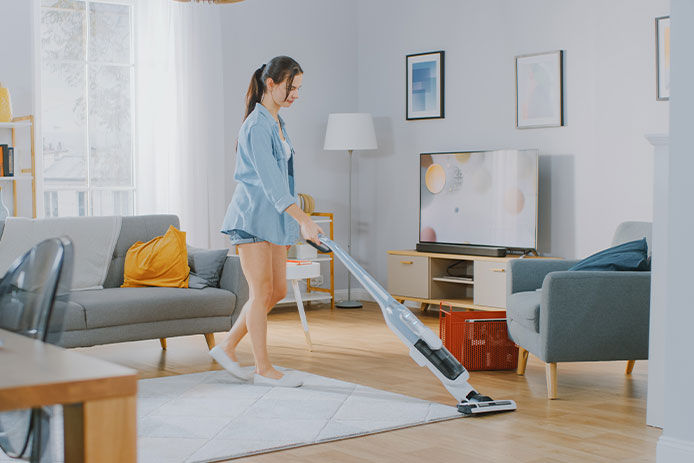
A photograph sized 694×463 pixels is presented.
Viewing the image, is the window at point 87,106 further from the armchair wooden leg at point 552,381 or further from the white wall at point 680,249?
the white wall at point 680,249

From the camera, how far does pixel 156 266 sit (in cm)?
493

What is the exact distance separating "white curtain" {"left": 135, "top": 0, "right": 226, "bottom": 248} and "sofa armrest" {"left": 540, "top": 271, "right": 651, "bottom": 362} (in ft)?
11.0

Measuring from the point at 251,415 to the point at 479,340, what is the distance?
1.42m

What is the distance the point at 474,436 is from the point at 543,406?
0.62 m

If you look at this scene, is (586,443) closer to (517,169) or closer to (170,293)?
(170,293)

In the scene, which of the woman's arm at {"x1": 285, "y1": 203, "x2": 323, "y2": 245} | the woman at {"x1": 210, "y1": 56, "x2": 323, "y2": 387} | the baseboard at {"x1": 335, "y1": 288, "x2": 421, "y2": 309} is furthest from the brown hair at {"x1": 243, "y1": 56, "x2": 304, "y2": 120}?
the baseboard at {"x1": 335, "y1": 288, "x2": 421, "y2": 309}

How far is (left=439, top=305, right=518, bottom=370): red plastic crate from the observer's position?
460 cm

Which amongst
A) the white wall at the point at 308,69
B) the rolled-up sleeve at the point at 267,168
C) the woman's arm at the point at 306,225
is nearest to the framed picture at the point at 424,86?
the white wall at the point at 308,69

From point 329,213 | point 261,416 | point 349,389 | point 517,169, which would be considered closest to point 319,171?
point 329,213

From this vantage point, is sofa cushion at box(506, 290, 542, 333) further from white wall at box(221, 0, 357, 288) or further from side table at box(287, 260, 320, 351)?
white wall at box(221, 0, 357, 288)

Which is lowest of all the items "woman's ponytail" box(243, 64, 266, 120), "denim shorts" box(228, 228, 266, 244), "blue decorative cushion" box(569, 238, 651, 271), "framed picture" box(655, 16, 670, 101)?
"blue decorative cushion" box(569, 238, 651, 271)

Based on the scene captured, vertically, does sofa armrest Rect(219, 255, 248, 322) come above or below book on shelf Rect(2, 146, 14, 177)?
below

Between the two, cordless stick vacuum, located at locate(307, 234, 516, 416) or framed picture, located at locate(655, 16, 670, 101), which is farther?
framed picture, located at locate(655, 16, 670, 101)

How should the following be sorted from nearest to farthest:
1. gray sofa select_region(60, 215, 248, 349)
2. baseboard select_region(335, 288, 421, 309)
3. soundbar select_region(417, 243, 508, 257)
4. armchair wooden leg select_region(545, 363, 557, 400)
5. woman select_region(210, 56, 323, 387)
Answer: woman select_region(210, 56, 323, 387) → armchair wooden leg select_region(545, 363, 557, 400) → gray sofa select_region(60, 215, 248, 349) → soundbar select_region(417, 243, 508, 257) → baseboard select_region(335, 288, 421, 309)
